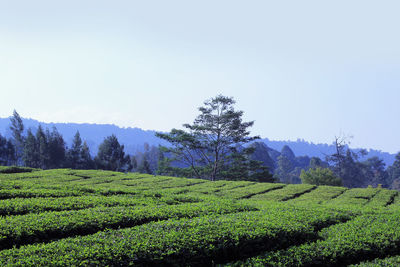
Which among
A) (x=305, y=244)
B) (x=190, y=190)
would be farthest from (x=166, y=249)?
(x=190, y=190)

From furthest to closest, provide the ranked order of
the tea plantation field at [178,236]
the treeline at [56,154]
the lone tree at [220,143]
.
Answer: the treeline at [56,154], the lone tree at [220,143], the tea plantation field at [178,236]

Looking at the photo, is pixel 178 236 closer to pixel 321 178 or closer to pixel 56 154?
pixel 321 178

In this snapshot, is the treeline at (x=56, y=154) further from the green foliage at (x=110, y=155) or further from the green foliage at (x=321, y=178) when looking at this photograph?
the green foliage at (x=321, y=178)

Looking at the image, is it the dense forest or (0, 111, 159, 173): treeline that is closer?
the dense forest

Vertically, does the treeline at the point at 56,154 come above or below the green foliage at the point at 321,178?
above

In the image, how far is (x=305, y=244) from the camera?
7.75 meters

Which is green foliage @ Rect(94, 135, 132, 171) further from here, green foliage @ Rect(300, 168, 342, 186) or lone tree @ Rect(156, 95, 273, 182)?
green foliage @ Rect(300, 168, 342, 186)

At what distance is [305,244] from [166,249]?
11.8ft

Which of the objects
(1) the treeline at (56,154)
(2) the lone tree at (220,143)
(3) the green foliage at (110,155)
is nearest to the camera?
(2) the lone tree at (220,143)

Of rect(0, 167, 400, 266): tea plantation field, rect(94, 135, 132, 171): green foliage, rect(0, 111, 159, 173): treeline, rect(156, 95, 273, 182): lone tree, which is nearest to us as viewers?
rect(0, 167, 400, 266): tea plantation field

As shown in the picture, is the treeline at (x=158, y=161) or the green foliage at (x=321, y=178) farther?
the green foliage at (x=321, y=178)

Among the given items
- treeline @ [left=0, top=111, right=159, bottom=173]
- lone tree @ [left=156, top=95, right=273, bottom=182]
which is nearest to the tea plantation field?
lone tree @ [left=156, top=95, right=273, bottom=182]

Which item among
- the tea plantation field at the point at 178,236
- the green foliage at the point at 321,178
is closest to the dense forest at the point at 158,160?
the green foliage at the point at 321,178

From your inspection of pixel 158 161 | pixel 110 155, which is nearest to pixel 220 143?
pixel 158 161
